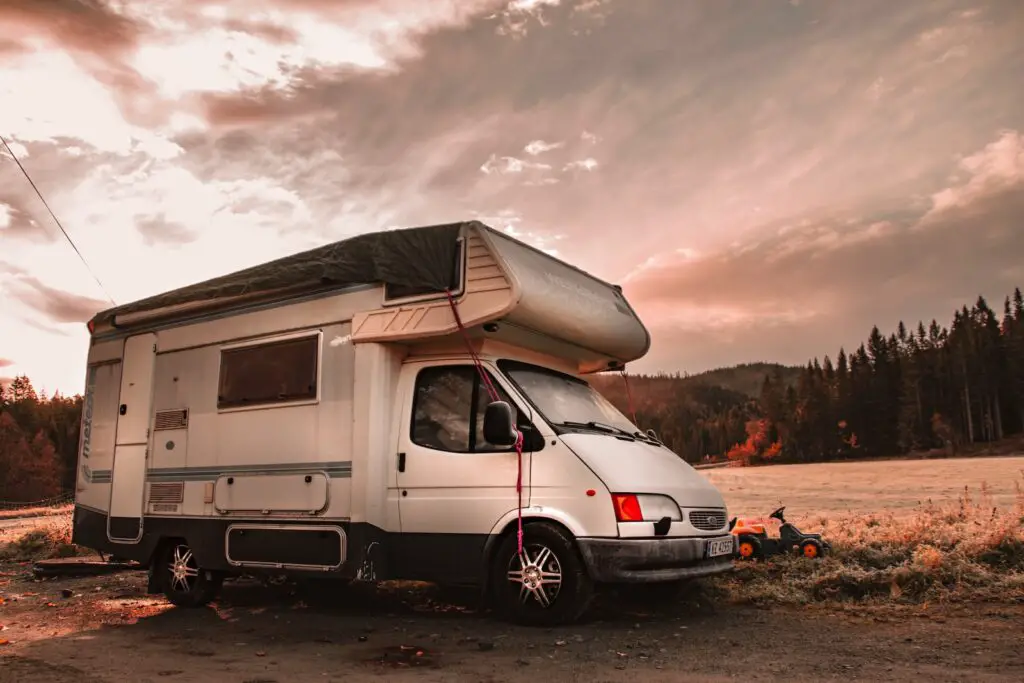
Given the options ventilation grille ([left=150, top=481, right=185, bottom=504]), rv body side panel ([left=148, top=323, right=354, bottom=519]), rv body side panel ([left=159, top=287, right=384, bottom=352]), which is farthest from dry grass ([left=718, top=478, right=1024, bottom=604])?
ventilation grille ([left=150, top=481, right=185, bottom=504])

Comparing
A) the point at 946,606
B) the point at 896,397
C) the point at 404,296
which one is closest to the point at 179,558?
the point at 404,296

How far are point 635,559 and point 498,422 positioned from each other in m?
1.51

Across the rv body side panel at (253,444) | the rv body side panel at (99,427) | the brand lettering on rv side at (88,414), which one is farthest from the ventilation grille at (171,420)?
the brand lettering on rv side at (88,414)

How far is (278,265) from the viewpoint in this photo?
8.47m

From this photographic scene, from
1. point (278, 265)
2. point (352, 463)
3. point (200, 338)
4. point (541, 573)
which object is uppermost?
point (278, 265)

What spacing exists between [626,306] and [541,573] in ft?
12.5

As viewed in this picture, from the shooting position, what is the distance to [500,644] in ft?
20.5

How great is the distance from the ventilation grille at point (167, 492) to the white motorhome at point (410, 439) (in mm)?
25

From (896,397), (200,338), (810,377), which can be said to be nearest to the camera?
(200,338)

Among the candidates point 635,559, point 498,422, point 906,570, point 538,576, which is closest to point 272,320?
point 498,422

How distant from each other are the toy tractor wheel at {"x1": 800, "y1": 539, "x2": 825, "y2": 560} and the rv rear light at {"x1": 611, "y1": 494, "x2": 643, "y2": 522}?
11.1ft

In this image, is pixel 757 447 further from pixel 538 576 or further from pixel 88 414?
pixel 538 576

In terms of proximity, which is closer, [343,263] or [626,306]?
[343,263]

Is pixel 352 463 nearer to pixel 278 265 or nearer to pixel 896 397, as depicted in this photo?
pixel 278 265
